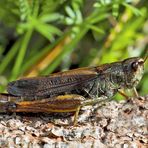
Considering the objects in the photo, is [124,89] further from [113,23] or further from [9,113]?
[113,23]

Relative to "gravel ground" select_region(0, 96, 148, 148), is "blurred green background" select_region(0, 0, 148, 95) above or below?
above

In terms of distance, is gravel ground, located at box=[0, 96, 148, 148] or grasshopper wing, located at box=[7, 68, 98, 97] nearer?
gravel ground, located at box=[0, 96, 148, 148]

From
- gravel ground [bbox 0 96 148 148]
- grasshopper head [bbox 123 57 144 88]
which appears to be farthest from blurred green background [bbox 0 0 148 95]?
gravel ground [bbox 0 96 148 148]

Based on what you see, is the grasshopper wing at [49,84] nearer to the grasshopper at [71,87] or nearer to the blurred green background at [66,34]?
the grasshopper at [71,87]

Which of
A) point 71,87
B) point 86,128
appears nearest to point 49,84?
point 71,87

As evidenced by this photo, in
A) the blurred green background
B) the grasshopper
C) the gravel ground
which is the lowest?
the gravel ground

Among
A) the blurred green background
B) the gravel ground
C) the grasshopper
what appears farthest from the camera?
the blurred green background

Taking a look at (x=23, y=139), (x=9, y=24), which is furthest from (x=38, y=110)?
(x=9, y=24)

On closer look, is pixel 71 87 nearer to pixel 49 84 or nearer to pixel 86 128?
pixel 49 84

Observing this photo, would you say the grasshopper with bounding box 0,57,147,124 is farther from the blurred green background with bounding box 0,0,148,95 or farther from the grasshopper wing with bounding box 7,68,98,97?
the blurred green background with bounding box 0,0,148,95
